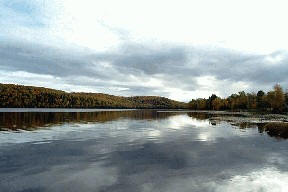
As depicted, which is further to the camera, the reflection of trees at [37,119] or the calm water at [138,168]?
the reflection of trees at [37,119]

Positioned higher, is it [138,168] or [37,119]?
[37,119]

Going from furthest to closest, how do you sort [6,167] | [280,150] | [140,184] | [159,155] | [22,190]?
[280,150]
[159,155]
[6,167]
[140,184]
[22,190]

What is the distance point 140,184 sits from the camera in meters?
17.9

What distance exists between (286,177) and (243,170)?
3333 millimetres

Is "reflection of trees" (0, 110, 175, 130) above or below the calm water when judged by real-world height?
above

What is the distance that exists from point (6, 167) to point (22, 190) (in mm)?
6713

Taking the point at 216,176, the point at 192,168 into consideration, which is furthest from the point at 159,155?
the point at 216,176

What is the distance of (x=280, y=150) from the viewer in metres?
32.4

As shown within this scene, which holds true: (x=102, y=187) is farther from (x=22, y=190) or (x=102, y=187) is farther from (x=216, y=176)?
(x=216, y=176)

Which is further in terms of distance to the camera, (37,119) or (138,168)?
(37,119)

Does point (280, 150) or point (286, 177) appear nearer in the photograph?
point (286, 177)

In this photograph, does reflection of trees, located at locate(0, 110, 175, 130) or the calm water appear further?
reflection of trees, located at locate(0, 110, 175, 130)

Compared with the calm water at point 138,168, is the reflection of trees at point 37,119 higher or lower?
higher

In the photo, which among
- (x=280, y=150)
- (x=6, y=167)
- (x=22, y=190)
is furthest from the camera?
(x=280, y=150)
